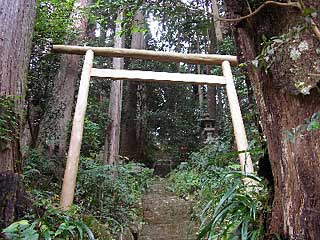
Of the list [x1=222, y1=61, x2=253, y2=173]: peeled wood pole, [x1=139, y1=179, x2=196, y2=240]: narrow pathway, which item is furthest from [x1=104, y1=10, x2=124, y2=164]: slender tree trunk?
[x1=222, y1=61, x2=253, y2=173]: peeled wood pole

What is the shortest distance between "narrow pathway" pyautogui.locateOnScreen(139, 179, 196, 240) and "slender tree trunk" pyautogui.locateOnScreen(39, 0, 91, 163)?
1592mm

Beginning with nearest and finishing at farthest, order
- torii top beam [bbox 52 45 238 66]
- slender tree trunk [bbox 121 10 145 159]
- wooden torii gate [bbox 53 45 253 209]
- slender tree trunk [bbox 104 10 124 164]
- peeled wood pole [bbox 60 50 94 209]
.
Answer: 1. peeled wood pole [bbox 60 50 94 209]
2. wooden torii gate [bbox 53 45 253 209]
3. torii top beam [bbox 52 45 238 66]
4. slender tree trunk [bbox 104 10 124 164]
5. slender tree trunk [bbox 121 10 145 159]

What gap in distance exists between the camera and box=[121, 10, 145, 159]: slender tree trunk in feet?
32.6

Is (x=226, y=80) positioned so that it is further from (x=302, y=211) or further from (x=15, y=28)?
(x=302, y=211)

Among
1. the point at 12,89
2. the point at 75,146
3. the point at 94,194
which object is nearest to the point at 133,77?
the point at 75,146

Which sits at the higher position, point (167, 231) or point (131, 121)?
point (131, 121)

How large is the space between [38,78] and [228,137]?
4.74m

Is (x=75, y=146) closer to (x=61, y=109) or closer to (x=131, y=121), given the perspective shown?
(x=61, y=109)

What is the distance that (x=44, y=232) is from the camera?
186 centimetres

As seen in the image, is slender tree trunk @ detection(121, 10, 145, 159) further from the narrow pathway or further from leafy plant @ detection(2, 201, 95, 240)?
leafy plant @ detection(2, 201, 95, 240)

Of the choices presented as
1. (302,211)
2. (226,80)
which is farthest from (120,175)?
(302,211)

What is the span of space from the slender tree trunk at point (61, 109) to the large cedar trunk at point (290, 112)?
354 cm

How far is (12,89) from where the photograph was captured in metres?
2.61

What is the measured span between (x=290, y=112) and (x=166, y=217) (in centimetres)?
401
